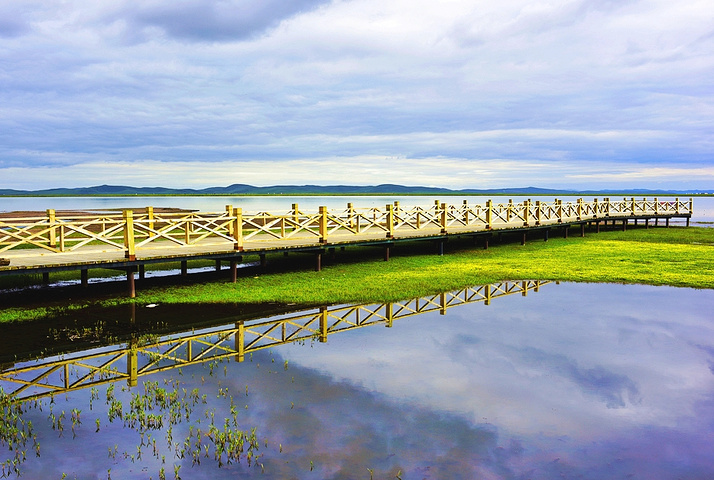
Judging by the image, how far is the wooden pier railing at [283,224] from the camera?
15.2 meters

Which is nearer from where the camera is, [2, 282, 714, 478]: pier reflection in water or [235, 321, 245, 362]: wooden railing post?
[2, 282, 714, 478]: pier reflection in water

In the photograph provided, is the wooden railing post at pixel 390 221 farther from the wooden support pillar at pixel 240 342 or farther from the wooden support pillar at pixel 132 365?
the wooden support pillar at pixel 132 365

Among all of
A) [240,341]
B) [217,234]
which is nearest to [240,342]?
[240,341]

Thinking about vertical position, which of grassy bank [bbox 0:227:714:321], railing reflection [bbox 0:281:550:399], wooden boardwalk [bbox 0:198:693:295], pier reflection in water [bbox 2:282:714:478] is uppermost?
wooden boardwalk [bbox 0:198:693:295]

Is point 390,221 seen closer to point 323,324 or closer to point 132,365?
point 323,324

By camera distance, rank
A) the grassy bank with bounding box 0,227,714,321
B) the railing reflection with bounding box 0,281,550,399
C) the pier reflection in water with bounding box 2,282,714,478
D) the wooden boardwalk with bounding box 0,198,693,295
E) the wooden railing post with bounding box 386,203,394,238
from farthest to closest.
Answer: the wooden railing post with bounding box 386,203,394,238 → the grassy bank with bounding box 0,227,714,321 → the wooden boardwalk with bounding box 0,198,693,295 → the railing reflection with bounding box 0,281,550,399 → the pier reflection in water with bounding box 2,282,714,478

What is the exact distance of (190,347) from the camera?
1018 centimetres

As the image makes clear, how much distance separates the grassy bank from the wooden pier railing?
110 cm

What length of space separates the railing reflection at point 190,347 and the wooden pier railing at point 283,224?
518 cm

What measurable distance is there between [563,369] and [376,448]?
174 inches

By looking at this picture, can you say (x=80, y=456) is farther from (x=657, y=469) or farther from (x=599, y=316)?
(x=599, y=316)

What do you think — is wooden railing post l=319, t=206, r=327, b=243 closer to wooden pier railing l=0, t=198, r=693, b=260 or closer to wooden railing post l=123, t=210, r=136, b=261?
wooden pier railing l=0, t=198, r=693, b=260

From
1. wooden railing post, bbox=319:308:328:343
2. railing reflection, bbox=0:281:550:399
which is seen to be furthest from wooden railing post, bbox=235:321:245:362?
wooden railing post, bbox=319:308:328:343

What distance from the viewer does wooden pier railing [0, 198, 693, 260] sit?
49.8 feet
